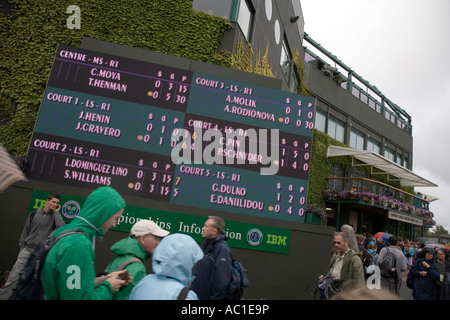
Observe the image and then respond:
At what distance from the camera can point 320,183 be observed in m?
19.3

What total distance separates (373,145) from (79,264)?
27.4m

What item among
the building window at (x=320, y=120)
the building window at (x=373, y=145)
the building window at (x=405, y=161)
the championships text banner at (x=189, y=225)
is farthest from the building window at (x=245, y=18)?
the building window at (x=405, y=161)

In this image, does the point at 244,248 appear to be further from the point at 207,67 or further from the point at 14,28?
the point at 14,28

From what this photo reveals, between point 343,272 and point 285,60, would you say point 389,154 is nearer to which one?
point 285,60

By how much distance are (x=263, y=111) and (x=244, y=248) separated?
3.50 meters

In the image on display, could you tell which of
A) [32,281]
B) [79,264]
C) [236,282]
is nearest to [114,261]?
[79,264]

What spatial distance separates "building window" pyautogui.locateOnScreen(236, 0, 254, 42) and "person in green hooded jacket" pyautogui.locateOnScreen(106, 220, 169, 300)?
10260mm

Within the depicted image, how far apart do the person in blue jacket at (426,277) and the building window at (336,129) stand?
16.2 m

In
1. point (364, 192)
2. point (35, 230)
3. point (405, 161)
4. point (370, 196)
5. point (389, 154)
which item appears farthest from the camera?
point (405, 161)

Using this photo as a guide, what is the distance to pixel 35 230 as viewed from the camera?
5.80 meters

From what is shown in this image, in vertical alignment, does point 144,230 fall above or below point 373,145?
below

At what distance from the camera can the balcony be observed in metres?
17.9

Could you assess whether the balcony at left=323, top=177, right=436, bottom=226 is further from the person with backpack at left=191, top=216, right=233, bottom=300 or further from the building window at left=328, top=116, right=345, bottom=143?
the person with backpack at left=191, top=216, right=233, bottom=300
